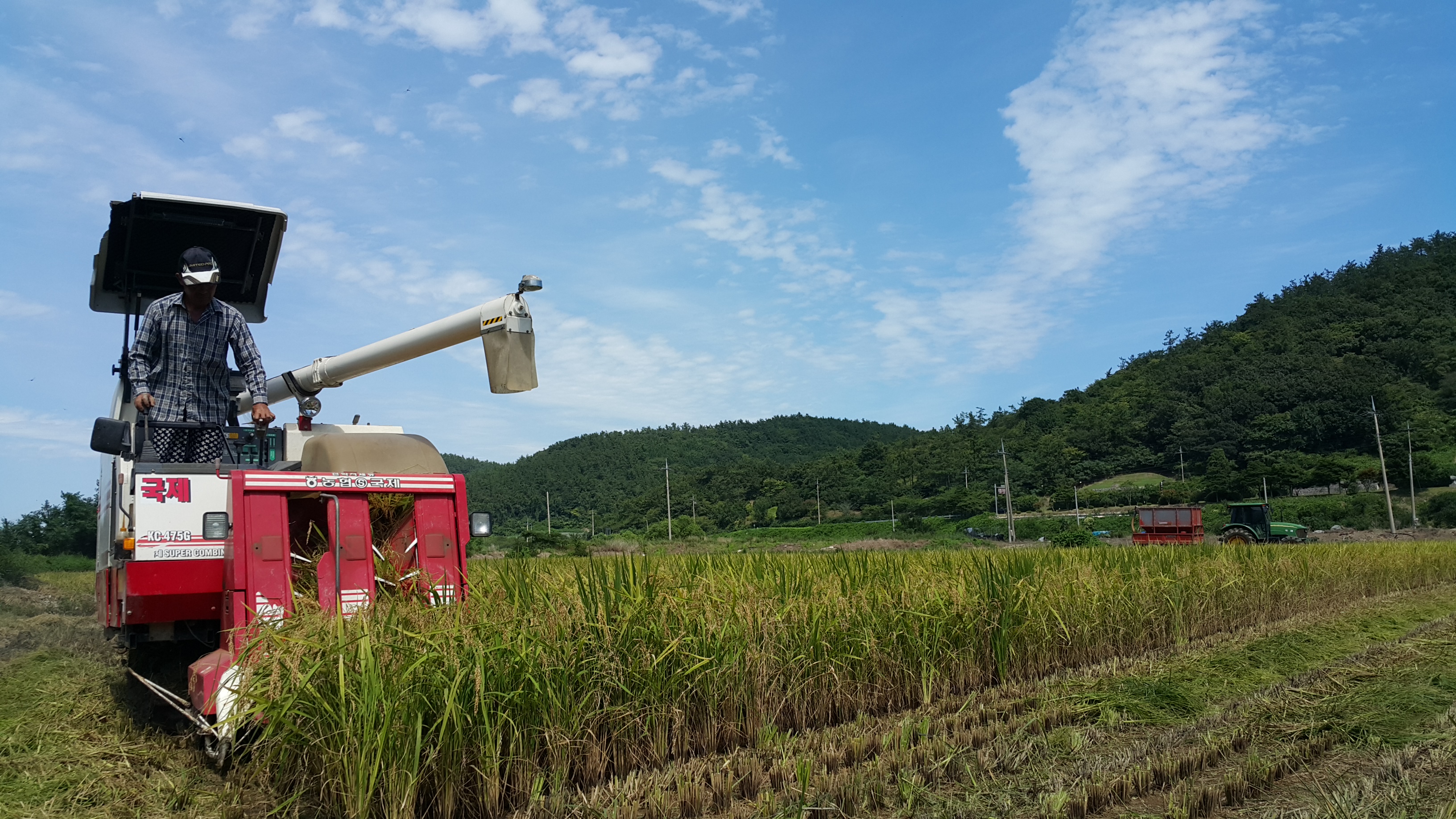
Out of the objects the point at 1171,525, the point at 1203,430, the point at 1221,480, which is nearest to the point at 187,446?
the point at 1171,525

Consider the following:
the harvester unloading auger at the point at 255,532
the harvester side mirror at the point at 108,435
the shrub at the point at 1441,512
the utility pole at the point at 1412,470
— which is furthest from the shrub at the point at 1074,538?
the harvester side mirror at the point at 108,435

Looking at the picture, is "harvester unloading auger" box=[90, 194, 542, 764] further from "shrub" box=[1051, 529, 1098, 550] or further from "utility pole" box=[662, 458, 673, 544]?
"shrub" box=[1051, 529, 1098, 550]

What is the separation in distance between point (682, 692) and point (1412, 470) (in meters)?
65.6

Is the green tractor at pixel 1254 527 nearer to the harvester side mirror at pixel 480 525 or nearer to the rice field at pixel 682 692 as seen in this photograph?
the rice field at pixel 682 692

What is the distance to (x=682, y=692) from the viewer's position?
195 inches

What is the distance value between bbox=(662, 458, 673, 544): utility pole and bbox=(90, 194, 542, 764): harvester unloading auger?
112 feet

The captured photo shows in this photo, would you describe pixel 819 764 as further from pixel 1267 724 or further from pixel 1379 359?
A: pixel 1379 359

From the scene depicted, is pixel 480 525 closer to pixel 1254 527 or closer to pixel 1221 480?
pixel 1254 527

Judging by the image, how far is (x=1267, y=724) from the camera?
5.36 m

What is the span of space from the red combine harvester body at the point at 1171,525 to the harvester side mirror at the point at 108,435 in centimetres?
2818

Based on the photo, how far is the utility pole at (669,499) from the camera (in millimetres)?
67000

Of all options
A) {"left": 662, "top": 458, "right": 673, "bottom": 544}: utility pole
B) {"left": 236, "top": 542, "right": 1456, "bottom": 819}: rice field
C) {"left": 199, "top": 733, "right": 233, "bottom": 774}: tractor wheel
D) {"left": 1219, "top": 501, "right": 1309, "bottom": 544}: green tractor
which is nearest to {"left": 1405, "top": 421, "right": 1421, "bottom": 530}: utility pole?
{"left": 1219, "top": 501, "right": 1309, "bottom": 544}: green tractor

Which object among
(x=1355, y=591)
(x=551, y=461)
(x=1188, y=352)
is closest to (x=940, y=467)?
(x=1188, y=352)

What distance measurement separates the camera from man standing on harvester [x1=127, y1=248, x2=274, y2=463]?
562cm
